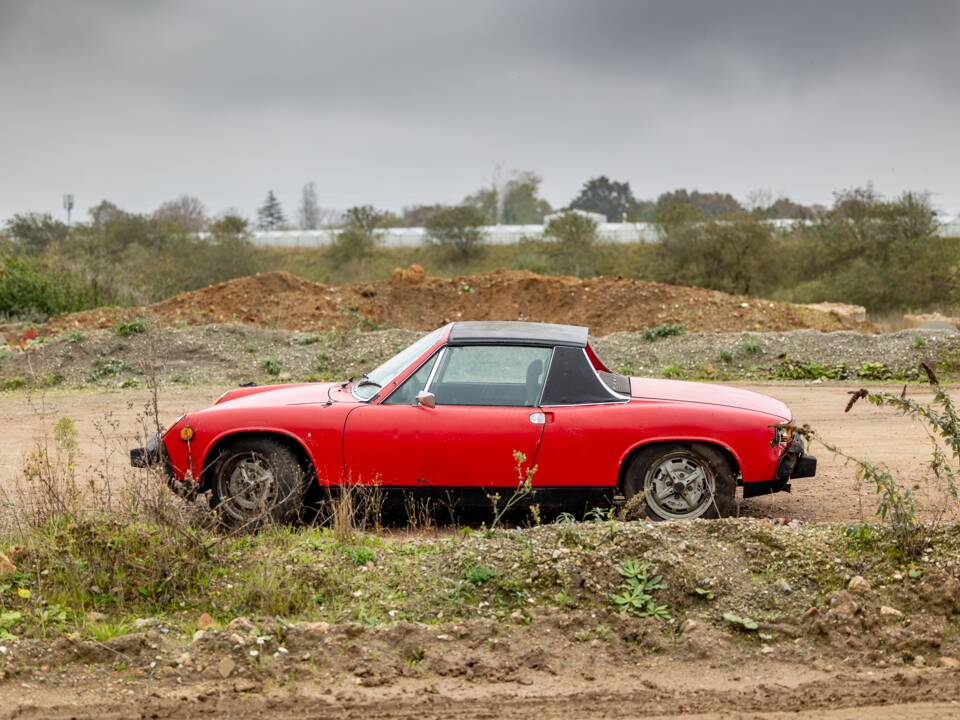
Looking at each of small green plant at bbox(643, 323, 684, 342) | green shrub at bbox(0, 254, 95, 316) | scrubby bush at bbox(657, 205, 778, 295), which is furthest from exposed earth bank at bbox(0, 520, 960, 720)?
scrubby bush at bbox(657, 205, 778, 295)

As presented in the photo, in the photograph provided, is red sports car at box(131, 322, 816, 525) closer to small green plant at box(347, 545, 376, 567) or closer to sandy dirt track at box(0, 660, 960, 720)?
small green plant at box(347, 545, 376, 567)

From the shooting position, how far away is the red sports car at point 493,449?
25.6 feet

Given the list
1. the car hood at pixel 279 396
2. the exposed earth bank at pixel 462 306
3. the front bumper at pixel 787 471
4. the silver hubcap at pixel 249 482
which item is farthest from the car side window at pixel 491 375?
the exposed earth bank at pixel 462 306

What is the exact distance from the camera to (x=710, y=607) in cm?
614

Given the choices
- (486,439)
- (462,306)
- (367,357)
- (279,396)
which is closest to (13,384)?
(367,357)

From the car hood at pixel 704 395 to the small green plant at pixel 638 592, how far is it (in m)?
2.01

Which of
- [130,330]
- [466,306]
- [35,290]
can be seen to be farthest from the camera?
[466,306]

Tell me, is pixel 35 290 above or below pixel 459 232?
below

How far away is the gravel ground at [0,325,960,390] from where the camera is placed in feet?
61.2

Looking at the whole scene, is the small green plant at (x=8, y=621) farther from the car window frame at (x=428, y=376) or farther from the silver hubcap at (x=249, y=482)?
the car window frame at (x=428, y=376)

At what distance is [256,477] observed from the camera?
25.9 ft

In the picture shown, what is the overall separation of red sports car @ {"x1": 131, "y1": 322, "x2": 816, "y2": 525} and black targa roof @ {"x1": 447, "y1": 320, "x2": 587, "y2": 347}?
0.41 meters

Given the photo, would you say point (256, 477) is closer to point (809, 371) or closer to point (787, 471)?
point (787, 471)

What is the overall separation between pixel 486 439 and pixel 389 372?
3.49 ft
